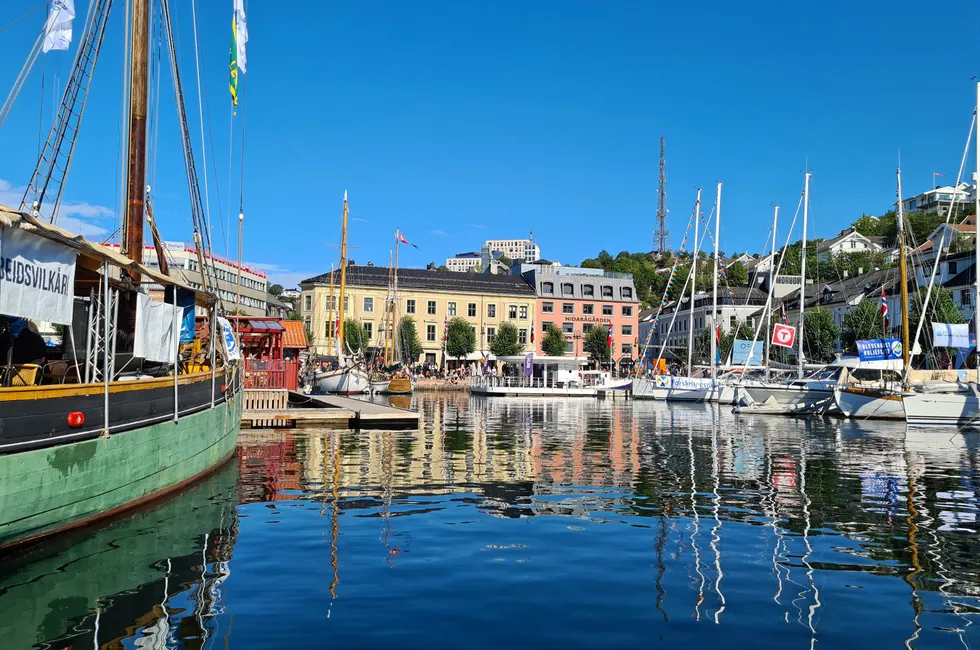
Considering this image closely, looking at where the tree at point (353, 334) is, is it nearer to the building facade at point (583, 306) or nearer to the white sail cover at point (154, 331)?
the building facade at point (583, 306)

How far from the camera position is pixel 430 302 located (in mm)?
105562

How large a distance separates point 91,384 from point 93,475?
4.61 feet

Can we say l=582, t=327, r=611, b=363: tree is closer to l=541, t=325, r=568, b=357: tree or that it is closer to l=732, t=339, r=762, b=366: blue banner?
l=541, t=325, r=568, b=357: tree

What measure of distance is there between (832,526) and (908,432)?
25.9 meters

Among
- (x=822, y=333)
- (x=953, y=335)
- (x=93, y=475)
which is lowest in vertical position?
(x=93, y=475)

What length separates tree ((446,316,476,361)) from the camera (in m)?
102

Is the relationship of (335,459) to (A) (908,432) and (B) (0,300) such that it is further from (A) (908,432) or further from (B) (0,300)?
(A) (908,432)

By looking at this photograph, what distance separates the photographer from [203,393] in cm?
1741

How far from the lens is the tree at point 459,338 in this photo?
102m

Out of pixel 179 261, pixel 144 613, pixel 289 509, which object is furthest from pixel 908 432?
pixel 179 261

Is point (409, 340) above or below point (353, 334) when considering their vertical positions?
below

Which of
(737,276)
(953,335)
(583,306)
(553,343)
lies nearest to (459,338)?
(553,343)

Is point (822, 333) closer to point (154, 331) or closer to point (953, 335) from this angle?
point (953, 335)

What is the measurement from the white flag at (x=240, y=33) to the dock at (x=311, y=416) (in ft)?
45.5
